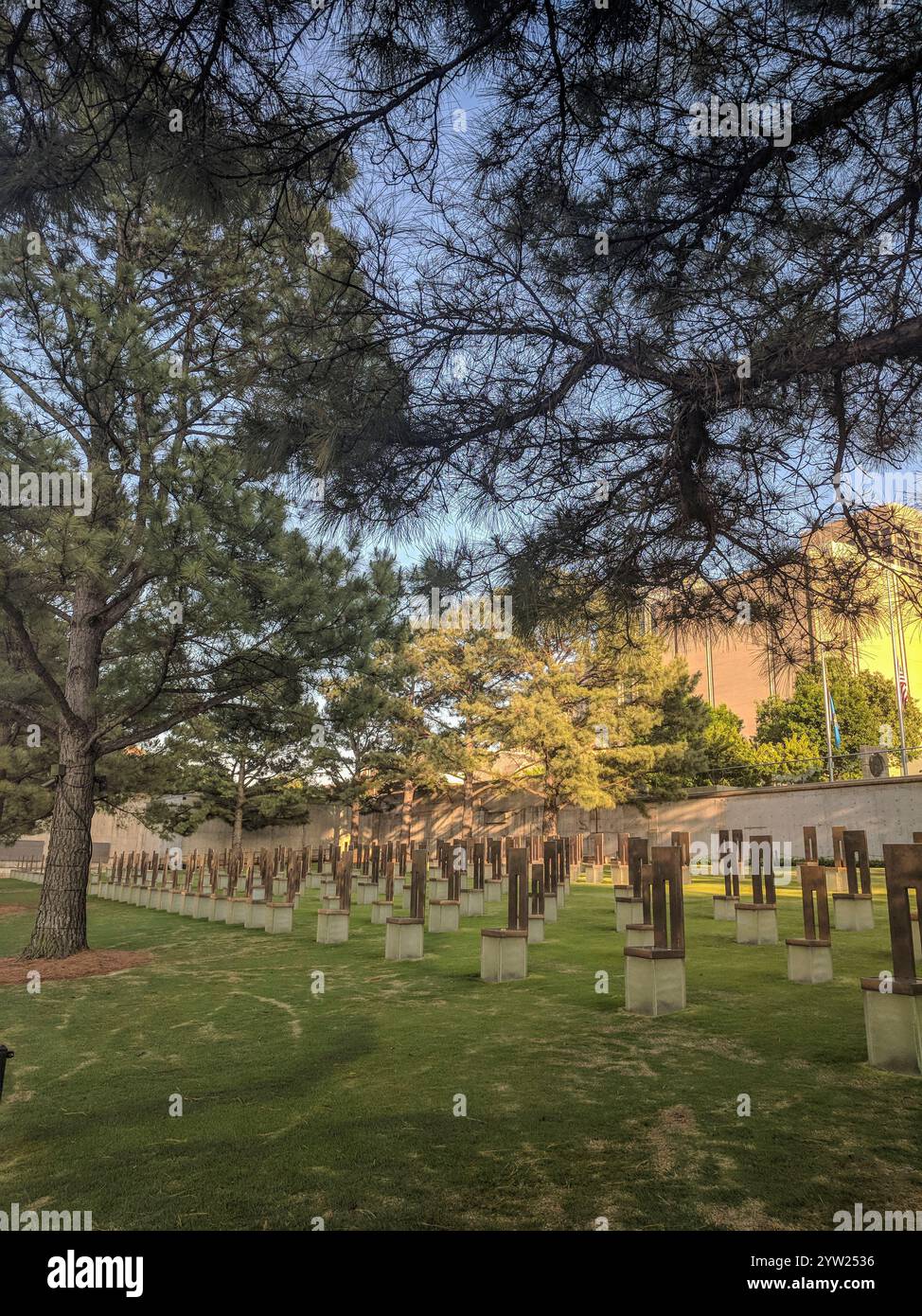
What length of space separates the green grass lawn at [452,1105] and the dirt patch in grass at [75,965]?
1.06 metres

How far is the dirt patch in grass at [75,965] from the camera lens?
26.7 feet

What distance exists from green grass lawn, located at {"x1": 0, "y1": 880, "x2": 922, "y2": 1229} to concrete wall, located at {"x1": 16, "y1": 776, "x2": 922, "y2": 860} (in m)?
13.5

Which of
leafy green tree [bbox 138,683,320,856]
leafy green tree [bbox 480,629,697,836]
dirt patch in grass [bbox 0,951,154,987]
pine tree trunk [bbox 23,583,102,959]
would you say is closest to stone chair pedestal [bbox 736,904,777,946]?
dirt patch in grass [bbox 0,951,154,987]

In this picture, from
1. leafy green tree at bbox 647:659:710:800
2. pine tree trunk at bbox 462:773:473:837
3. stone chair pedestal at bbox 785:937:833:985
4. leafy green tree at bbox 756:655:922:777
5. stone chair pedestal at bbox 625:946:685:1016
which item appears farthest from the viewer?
leafy green tree at bbox 756:655:922:777

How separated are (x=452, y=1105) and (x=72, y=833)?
687 centimetres

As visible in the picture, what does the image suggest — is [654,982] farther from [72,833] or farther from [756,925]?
[72,833]

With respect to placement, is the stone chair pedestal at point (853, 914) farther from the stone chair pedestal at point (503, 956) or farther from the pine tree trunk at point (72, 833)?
the pine tree trunk at point (72, 833)

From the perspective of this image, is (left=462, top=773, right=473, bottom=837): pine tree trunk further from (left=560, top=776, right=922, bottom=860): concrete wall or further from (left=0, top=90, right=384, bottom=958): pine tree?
(left=0, top=90, right=384, bottom=958): pine tree

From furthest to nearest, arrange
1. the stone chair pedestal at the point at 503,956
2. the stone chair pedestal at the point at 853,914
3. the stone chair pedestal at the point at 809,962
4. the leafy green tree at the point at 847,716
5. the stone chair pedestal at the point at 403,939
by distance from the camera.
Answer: the leafy green tree at the point at 847,716, the stone chair pedestal at the point at 853,914, the stone chair pedestal at the point at 403,939, the stone chair pedestal at the point at 503,956, the stone chair pedestal at the point at 809,962

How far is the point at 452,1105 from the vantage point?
155 inches

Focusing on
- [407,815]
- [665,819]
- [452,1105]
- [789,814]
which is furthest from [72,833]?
[665,819]

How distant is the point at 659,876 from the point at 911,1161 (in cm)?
320

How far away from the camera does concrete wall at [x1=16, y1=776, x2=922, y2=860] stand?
63.2 feet

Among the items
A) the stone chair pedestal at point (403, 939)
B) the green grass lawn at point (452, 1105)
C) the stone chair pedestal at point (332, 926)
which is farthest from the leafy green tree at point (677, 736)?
the green grass lawn at point (452, 1105)
